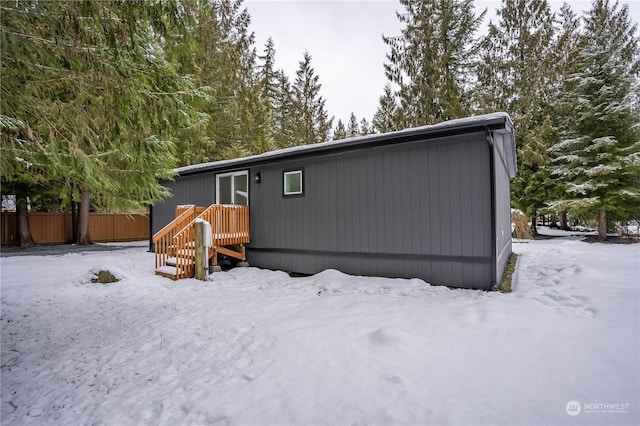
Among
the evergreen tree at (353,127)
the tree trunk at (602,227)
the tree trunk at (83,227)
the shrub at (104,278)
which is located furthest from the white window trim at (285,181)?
the evergreen tree at (353,127)

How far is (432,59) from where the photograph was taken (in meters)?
15.6

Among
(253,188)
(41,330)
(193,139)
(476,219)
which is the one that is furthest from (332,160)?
(193,139)

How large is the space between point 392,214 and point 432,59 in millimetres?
12981

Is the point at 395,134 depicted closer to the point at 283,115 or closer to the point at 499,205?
the point at 499,205

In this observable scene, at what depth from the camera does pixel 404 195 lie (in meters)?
5.94

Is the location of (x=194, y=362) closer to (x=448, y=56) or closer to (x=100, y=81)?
(x=100, y=81)

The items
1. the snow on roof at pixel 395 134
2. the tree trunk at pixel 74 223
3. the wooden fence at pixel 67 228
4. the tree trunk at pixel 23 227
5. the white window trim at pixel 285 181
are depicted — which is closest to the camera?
the snow on roof at pixel 395 134

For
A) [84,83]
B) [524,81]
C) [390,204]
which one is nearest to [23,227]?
[84,83]

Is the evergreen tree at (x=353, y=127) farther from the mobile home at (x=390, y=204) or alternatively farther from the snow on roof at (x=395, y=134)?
the snow on roof at (x=395, y=134)

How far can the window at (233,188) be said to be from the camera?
8515 mm

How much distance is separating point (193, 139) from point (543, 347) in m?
14.8

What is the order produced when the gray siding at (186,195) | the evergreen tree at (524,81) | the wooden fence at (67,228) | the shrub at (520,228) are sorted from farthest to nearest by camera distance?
the evergreen tree at (524,81) < the wooden fence at (67,228) < the shrub at (520,228) < the gray siding at (186,195)

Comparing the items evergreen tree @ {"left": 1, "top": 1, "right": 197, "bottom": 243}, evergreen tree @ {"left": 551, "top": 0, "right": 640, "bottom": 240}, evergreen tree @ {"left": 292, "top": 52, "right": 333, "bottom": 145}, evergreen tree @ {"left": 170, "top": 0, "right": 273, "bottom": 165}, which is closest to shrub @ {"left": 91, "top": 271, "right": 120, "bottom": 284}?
evergreen tree @ {"left": 1, "top": 1, "right": 197, "bottom": 243}

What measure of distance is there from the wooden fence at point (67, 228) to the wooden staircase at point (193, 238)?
22.3 ft
